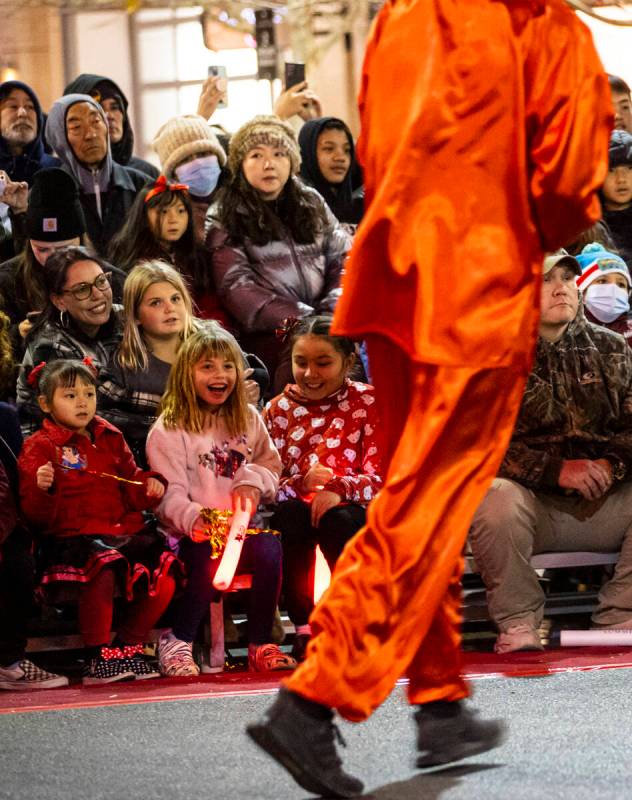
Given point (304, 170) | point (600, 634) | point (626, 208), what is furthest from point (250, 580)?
point (626, 208)

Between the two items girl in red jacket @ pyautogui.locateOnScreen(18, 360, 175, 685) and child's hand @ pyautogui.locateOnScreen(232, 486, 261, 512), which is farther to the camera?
child's hand @ pyautogui.locateOnScreen(232, 486, 261, 512)

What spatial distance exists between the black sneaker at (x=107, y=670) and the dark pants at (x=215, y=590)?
211mm

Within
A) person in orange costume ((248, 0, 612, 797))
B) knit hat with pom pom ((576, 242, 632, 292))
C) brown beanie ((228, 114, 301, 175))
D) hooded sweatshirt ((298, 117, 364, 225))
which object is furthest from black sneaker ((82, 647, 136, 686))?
hooded sweatshirt ((298, 117, 364, 225))

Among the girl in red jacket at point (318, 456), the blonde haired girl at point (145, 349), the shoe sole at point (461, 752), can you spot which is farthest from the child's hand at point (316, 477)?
the shoe sole at point (461, 752)

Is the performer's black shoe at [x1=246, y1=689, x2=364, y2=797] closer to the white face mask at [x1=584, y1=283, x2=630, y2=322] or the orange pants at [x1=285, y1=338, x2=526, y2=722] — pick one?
the orange pants at [x1=285, y1=338, x2=526, y2=722]

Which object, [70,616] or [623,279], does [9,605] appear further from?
[623,279]

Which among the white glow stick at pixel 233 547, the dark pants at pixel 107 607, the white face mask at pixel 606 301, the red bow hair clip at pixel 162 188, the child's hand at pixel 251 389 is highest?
the red bow hair clip at pixel 162 188

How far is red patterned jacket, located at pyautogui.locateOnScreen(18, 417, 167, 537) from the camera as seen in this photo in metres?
4.61

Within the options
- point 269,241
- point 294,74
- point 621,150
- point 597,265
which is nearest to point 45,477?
point 269,241

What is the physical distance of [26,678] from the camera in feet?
14.6

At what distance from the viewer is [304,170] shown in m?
6.93

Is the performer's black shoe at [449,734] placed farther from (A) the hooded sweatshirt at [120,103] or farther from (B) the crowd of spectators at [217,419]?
(A) the hooded sweatshirt at [120,103]

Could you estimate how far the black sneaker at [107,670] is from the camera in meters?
4.46

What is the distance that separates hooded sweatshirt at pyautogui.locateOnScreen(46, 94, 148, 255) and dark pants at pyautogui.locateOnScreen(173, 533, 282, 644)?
2.02 m
